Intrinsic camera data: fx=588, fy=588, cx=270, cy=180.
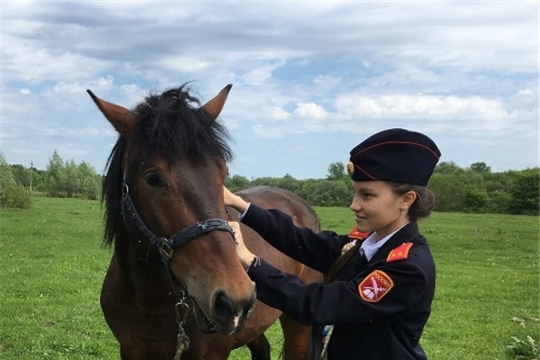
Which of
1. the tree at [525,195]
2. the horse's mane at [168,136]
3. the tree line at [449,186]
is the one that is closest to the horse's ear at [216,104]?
the horse's mane at [168,136]

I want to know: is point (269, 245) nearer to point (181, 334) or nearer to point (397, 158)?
point (181, 334)

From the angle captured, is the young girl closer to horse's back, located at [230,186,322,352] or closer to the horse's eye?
the horse's eye

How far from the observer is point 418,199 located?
2496 mm

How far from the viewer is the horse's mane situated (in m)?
2.66

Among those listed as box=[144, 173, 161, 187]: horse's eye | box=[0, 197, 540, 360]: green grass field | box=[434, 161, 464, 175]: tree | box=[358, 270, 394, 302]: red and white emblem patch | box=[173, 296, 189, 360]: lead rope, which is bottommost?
box=[0, 197, 540, 360]: green grass field

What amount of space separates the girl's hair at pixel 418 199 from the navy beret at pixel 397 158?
0.07 ft

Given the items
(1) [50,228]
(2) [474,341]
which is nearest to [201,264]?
(2) [474,341]

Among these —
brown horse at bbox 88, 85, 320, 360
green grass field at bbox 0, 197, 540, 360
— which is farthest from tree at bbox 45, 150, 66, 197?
brown horse at bbox 88, 85, 320, 360

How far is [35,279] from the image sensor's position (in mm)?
10695

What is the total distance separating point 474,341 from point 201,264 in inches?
272

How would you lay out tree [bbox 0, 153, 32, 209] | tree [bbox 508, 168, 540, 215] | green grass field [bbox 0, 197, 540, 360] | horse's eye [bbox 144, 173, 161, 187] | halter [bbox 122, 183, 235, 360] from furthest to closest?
tree [bbox 508, 168, 540, 215] → tree [bbox 0, 153, 32, 209] → green grass field [bbox 0, 197, 540, 360] → horse's eye [bbox 144, 173, 161, 187] → halter [bbox 122, 183, 235, 360]

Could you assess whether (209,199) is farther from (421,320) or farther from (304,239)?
(421,320)

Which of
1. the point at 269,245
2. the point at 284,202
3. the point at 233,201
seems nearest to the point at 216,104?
the point at 233,201

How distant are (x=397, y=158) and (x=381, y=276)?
491mm
